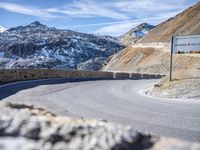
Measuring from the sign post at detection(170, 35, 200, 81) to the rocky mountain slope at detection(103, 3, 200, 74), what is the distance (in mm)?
48101

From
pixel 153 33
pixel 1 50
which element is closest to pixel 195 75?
pixel 153 33

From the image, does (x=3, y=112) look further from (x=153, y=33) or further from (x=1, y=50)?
(x=1, y=50)

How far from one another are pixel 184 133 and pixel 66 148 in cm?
606

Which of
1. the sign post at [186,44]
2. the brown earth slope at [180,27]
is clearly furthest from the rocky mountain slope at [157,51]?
the sign post at [186,44]

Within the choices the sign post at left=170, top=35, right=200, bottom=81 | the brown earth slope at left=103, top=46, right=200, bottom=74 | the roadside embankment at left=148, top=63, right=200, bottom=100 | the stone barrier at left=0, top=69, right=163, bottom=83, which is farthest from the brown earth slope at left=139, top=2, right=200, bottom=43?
the roadside embankment at left=148, top=63, right=200, bottom=100

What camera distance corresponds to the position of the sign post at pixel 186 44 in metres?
24.5

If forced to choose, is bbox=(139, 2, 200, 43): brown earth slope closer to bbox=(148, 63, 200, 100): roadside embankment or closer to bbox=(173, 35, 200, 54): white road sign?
bbox=(173, 35, 200, 54): white road sign

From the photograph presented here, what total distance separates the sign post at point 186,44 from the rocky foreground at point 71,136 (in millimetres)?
22127

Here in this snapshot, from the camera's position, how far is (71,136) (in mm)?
3150

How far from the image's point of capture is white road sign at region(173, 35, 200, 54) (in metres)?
24.5

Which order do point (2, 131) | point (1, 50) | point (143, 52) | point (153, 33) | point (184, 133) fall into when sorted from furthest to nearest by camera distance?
point (1, 50) → point (153, 33) → point (143, 52) → point (184, 133) → point (2, 131)

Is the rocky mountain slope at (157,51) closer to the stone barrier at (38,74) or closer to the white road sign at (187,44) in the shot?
the stone barrier at (38,74)

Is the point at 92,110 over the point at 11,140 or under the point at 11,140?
under

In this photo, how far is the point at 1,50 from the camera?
200 metres
